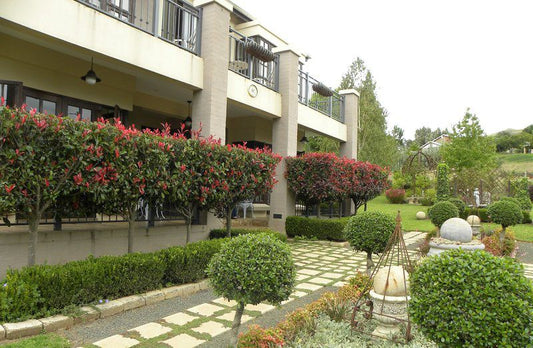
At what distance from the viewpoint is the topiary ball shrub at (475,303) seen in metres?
2.54

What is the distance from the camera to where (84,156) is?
5.05 m

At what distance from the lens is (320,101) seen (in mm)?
16266

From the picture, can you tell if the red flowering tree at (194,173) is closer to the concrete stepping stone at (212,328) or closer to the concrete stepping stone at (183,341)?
the concrete stepping stone at (212,328)

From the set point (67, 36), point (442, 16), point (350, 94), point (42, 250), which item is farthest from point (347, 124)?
point (42, 250)

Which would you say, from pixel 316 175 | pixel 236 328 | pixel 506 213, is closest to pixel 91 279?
pixel 236 328

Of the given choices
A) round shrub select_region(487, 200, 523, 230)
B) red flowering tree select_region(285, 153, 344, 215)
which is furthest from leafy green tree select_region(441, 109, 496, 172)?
red flowering tree select_region(285, 153, 344, 215)

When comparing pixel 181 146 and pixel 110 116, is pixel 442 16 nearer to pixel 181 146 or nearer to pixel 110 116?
pixel 181 146

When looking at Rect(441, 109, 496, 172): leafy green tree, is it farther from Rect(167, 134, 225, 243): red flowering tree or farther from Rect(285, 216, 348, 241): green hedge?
Rect(167, 134, 225, 243): red flowering tree

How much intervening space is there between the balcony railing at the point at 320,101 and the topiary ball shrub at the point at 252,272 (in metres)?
10.9

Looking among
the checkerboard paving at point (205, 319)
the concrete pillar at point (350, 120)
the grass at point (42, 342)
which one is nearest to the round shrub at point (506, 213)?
the checkerboard paving at point (205, 319)

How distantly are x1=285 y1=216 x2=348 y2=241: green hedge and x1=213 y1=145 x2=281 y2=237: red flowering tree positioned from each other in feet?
11.6

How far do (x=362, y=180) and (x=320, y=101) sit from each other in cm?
488

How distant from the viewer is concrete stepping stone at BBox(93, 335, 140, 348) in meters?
3.88

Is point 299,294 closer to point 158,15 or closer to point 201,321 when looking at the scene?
point 201,321
